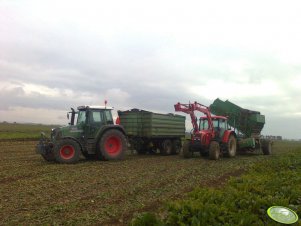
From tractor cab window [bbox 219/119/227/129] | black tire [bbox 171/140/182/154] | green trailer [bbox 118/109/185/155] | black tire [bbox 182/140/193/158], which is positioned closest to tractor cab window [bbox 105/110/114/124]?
green trailer [bbox 118/109/185/155]

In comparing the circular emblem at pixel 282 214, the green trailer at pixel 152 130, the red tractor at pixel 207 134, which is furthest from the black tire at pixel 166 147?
the circular emblem at pixel 282 214

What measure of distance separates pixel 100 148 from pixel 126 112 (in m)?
5.07

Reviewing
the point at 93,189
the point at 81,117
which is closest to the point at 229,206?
the point at 93,189

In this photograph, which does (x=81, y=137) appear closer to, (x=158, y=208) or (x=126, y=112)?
(x=126, y=112)

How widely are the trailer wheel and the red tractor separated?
2.7 inches

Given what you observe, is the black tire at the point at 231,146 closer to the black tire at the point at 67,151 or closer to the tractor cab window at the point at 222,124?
the tractor cab window at the point at 222,124

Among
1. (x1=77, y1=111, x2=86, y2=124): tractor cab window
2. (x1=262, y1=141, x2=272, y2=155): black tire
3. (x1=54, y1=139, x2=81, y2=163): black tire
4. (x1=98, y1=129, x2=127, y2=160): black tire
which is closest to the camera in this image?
(x1=54, y1=139, x2=81, y2=163): black tire

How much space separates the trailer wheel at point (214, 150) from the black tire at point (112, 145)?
4289 millimetres

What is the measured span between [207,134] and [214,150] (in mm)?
1011

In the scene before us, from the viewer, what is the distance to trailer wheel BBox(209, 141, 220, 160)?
18625 mm

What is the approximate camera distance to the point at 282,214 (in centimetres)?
676

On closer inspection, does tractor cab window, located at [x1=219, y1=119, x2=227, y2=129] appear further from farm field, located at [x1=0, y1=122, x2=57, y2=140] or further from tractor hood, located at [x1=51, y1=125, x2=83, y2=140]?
farm field, located at [x1=0, y1=122, x2=57, y2=140]

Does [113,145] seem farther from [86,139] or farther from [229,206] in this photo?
[229,206]

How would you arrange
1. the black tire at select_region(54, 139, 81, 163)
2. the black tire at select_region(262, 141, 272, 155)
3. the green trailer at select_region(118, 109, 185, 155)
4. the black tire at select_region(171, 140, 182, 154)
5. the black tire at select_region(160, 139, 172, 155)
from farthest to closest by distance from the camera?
the black tire at select_region(262, 141, 272, 155)
the black tire at select_region(171, 140, 182, 154)
the black tire at select_region(160, 139, 172, 155)
the green trailer at select_region(118, 109, 185, 155)
the black tire at select_region(54, 139, 81, 163)
